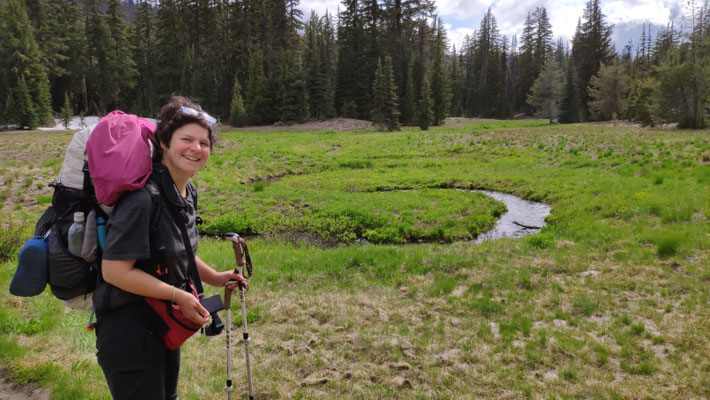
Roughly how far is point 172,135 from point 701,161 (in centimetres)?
2046

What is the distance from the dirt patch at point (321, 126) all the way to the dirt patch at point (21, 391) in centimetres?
4775

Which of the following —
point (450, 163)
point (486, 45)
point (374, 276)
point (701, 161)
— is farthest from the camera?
point (486, 45)

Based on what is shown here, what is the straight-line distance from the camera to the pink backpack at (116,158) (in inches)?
77.9

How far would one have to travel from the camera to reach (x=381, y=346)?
17.9ft

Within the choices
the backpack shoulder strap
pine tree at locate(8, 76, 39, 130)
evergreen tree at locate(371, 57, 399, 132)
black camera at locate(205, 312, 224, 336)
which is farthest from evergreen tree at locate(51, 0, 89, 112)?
the backpack shoulder strap

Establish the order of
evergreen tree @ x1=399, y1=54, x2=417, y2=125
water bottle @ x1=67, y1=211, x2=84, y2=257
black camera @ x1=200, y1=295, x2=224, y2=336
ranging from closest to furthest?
1. water bottle @ x1=67, y1=211, x2=84, y2=257
2. black camera @ x1=200, y1=295, x2=224, y2=336
3. evergreen tree @ x1=399, y1=54, x2=417, y2=125

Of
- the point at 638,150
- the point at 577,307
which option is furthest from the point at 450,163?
the point at 577,307

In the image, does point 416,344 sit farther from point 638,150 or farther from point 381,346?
point 638,150

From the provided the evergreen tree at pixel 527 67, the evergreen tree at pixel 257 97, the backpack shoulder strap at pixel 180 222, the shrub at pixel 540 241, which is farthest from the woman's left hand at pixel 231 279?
the evergreen tree at pixel 527 67

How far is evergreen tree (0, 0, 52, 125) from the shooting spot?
47906 mm

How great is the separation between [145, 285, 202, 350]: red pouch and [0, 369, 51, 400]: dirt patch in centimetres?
301

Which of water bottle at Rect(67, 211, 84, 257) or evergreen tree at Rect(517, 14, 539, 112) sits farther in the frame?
evergreen tree at Rect(517, 14, 539, 112)

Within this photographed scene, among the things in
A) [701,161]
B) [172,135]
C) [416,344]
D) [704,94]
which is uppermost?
[704,94]

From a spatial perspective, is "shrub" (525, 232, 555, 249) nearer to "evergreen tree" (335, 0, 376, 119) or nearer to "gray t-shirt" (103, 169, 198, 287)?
"gray t-shirt" (103, 169, 198, 287)
